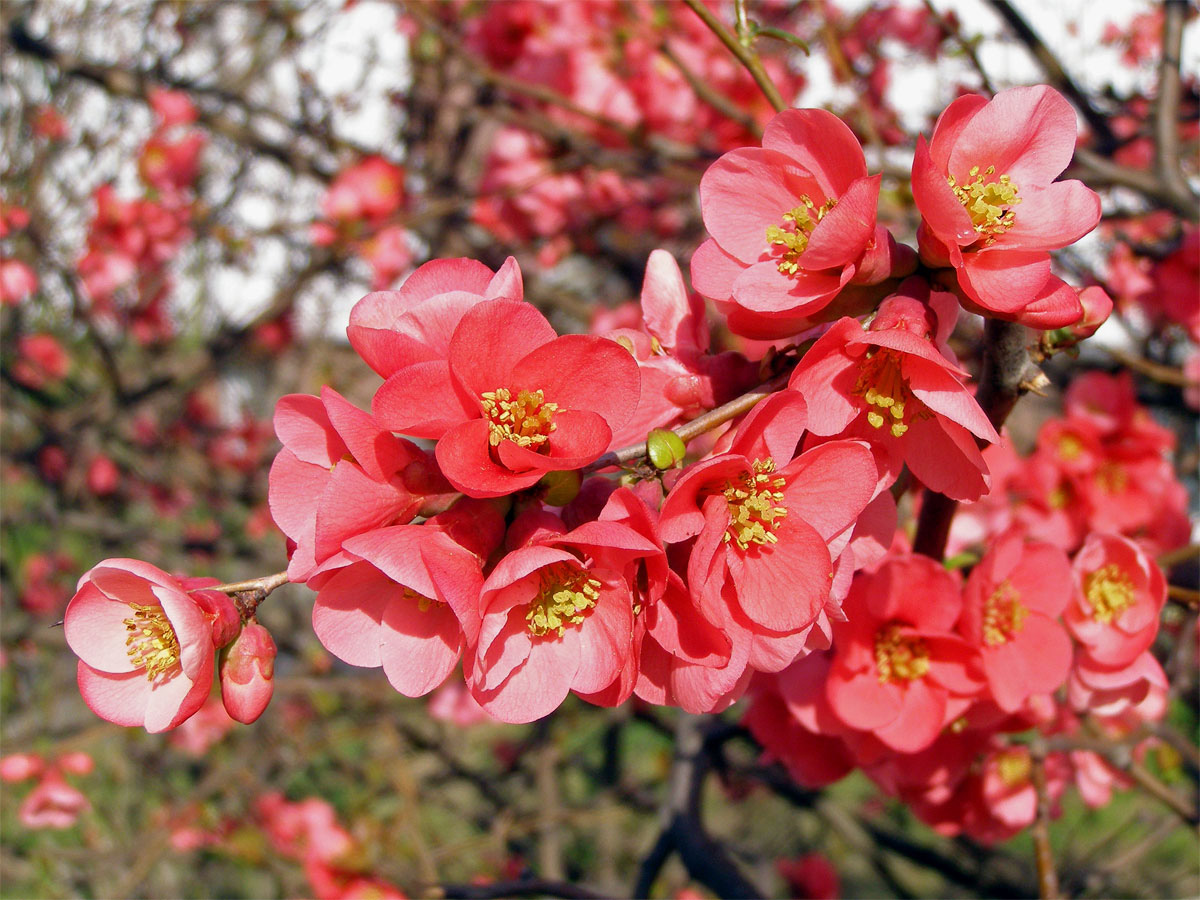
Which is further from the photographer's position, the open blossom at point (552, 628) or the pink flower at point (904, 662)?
the pink flower at point (904, 662)

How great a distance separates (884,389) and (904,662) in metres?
0.45

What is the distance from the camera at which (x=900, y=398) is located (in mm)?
780

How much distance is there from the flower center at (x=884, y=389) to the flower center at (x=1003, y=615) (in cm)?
43

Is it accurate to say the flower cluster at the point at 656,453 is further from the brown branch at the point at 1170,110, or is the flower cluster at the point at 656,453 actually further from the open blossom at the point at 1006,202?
the brown branch at the point at 1170,110

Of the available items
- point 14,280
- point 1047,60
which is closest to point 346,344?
point 14,280

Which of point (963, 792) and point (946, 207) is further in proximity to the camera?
point (963, 792)

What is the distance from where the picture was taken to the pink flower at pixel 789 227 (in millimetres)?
724

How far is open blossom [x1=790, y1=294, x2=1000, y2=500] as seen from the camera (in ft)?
2.30

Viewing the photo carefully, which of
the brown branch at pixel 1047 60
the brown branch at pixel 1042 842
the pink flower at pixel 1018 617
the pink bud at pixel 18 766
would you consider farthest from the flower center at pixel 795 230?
the pink bud at pixel 18 766

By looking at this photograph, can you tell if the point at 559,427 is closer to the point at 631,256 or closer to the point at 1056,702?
the point at 1056,702

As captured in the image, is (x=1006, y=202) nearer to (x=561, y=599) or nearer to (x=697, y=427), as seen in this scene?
(x=697, y=427)

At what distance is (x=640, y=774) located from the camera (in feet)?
12.4

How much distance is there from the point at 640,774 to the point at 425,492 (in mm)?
3368

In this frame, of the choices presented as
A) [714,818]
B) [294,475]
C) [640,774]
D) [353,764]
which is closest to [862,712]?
[294,475]
